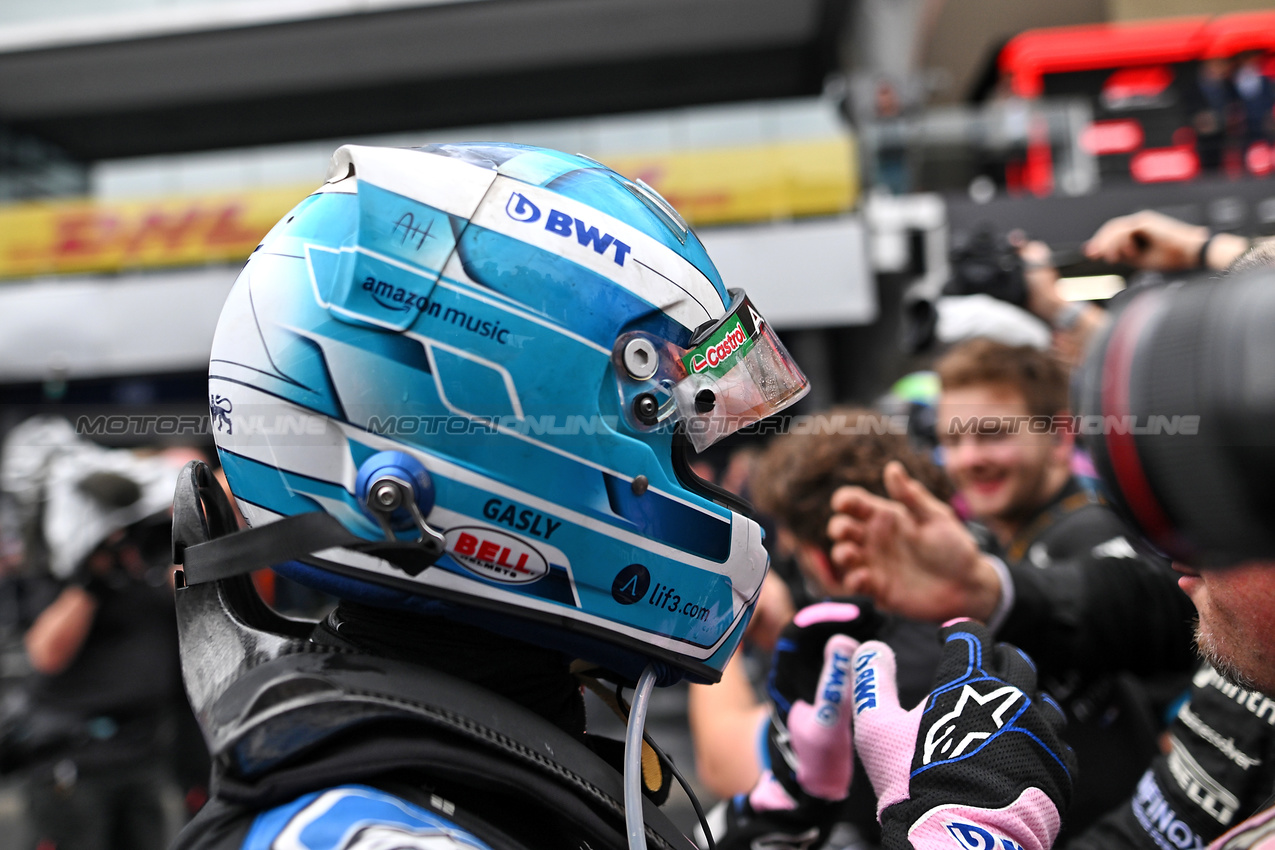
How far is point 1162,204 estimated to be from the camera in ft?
27.1

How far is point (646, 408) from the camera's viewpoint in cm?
105

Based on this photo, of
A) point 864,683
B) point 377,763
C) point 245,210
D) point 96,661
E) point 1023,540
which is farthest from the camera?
point 245,210

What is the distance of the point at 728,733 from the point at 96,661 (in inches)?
95.3

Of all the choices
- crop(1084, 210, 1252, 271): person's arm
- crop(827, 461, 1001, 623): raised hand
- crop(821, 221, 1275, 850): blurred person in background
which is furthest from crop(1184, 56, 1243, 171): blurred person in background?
crop(827, 461, 1001, 623): raised hand

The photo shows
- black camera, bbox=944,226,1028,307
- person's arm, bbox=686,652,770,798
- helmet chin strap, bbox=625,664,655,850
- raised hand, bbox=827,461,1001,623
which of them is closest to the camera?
helmet chin strap, bbox=625,664,655,850

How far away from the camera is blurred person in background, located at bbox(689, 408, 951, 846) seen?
152 cm

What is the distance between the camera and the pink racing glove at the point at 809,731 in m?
1.35

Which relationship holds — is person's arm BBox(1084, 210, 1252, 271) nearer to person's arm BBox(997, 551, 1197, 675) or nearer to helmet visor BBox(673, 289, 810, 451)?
person's arm BBox(997, 551, 1197, 675)

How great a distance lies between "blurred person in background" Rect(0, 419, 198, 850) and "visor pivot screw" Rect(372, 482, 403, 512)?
2.83 metres

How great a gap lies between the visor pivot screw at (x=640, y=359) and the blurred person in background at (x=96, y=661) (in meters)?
2.91

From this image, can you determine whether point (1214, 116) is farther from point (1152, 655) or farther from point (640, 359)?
point (640, 359)

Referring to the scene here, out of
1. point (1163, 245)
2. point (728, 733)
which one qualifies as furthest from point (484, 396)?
point (1163, 245)

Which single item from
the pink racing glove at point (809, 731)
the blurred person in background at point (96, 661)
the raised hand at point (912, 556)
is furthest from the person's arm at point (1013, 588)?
the blurred person in background at point (96, 661)

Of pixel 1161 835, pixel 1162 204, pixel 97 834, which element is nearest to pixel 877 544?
pixel 1161 835
